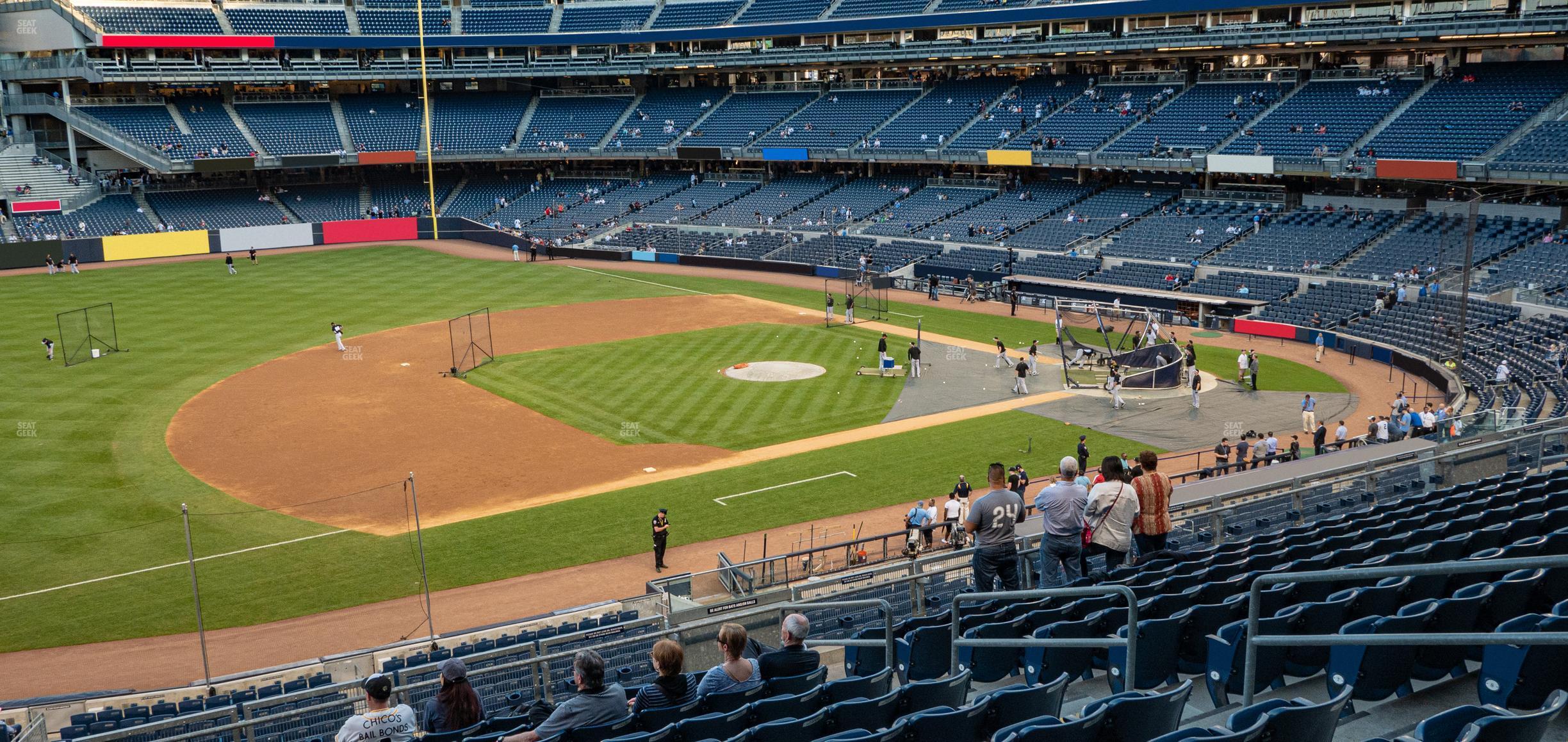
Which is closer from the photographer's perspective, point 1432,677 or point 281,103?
point 1432,677

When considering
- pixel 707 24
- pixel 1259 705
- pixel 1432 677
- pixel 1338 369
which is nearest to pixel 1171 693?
pixel 1259 705

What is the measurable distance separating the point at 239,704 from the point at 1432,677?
42.6 ft

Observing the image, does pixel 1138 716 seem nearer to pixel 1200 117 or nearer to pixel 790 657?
pixel 790 657

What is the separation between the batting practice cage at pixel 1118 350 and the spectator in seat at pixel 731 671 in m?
31.0

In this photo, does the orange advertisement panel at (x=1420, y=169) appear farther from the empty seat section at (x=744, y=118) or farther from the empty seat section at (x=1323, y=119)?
the empty seat section at (x=744, y=118)

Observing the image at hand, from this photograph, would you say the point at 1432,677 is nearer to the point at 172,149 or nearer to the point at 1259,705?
the point at 1259,705

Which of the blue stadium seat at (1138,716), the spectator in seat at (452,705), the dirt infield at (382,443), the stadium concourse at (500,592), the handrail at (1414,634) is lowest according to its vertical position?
the stadium concourse at (500,592)

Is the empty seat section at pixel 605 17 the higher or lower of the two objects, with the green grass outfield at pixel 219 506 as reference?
higher

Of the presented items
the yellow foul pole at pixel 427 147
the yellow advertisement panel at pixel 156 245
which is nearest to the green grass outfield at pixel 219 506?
the yellow advertisement panel at pixel 156 245

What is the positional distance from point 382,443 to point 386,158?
52.5m

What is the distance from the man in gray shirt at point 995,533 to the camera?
12672mm

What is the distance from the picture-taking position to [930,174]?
7294 cm

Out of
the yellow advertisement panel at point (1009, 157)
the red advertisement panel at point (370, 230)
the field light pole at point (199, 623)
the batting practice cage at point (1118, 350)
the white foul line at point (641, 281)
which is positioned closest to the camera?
the field light pole at point (199, 623)

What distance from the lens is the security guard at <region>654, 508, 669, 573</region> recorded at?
23.5 m
